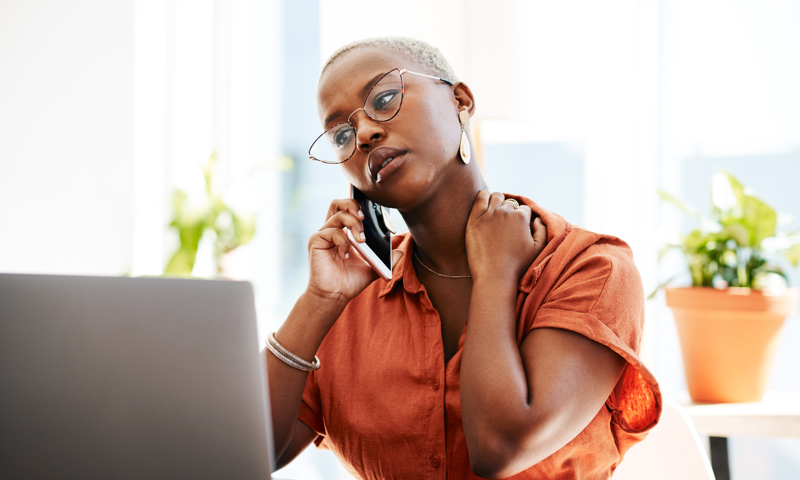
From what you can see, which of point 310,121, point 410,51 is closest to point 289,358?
point 410,51

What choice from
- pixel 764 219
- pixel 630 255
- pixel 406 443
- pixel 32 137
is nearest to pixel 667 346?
pixel 764 219

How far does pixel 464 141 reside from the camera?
106cm

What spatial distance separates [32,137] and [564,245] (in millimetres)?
2716

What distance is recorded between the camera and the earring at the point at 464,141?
1.05 m

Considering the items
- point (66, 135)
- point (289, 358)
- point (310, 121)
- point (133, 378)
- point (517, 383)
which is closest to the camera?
point (133, 378)

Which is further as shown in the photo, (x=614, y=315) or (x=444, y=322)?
(x=444, y=322)

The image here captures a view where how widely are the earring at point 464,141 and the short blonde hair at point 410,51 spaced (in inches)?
3.0

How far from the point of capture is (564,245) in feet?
3.19

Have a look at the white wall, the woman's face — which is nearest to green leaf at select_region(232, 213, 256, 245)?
the white wall

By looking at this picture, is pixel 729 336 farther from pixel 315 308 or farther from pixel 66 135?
pixel 66 135

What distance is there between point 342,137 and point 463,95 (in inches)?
9.5

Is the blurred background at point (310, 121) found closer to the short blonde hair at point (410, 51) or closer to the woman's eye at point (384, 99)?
the short blonde hair at point (410, 51)

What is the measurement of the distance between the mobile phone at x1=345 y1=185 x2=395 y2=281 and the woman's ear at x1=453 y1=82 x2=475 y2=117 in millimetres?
262

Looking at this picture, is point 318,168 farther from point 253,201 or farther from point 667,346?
point 667,346
